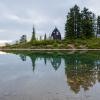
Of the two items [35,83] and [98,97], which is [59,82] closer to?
[35,83]

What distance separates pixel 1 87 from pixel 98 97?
18.9 ft

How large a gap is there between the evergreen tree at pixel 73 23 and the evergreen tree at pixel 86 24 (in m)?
1.66

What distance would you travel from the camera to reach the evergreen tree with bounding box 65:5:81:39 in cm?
9488

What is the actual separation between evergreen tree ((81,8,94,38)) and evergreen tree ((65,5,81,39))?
5.44 ft

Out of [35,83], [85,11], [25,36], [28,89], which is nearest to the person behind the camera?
[28,89]

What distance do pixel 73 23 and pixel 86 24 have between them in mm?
4949

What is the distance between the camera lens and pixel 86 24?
9388 cm

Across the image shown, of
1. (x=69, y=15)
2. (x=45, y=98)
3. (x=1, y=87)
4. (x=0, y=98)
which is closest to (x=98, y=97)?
(x=45, y=98)

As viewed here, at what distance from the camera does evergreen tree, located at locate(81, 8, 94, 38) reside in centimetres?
9419

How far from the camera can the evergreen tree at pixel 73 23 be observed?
94875 mm

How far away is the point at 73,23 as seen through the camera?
95.4m

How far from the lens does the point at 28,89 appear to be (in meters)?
14.3

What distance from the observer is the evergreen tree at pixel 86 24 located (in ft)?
309

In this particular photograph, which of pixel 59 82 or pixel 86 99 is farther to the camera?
pixel 59 82
